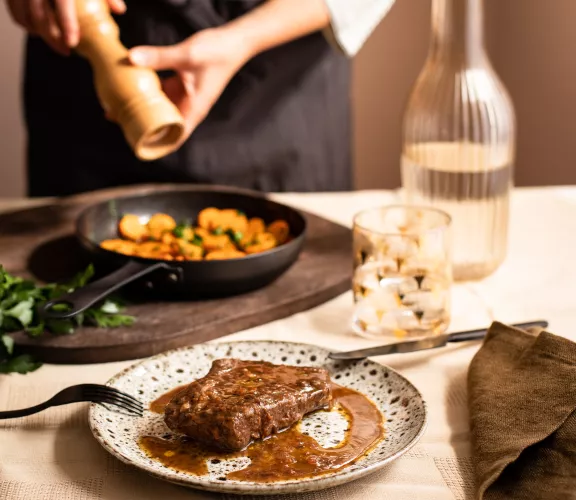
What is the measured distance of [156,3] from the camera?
199 cm

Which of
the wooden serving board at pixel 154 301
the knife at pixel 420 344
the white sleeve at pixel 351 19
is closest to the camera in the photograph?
the knife at pixel 420 344

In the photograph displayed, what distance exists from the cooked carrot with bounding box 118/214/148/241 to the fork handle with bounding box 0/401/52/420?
21.5 inches

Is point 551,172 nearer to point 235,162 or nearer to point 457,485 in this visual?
point 235,162

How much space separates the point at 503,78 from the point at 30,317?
2.54 m

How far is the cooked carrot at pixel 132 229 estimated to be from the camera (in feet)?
5.14

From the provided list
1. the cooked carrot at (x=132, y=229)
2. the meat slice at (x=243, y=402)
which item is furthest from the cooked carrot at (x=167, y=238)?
the meat slice at (x=243, y=402)

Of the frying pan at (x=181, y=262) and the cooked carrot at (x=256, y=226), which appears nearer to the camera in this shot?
the frying pan at (x=181, y=262)

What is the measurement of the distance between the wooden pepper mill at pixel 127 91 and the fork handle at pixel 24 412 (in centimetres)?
52

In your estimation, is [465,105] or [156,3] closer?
[465,105]

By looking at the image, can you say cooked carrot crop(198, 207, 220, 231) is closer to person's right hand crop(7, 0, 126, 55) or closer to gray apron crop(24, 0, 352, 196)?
person's right hand crop(7, 0, 126, 55)

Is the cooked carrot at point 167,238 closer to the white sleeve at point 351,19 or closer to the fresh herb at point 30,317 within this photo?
the fresh herb at point 30,317

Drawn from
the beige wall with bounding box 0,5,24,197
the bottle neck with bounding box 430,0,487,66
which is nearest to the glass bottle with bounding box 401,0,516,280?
the bottle neck with bounding box 430,0,487,66

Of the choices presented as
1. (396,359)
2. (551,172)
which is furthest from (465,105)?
(551,172)

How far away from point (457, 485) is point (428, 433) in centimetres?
12
